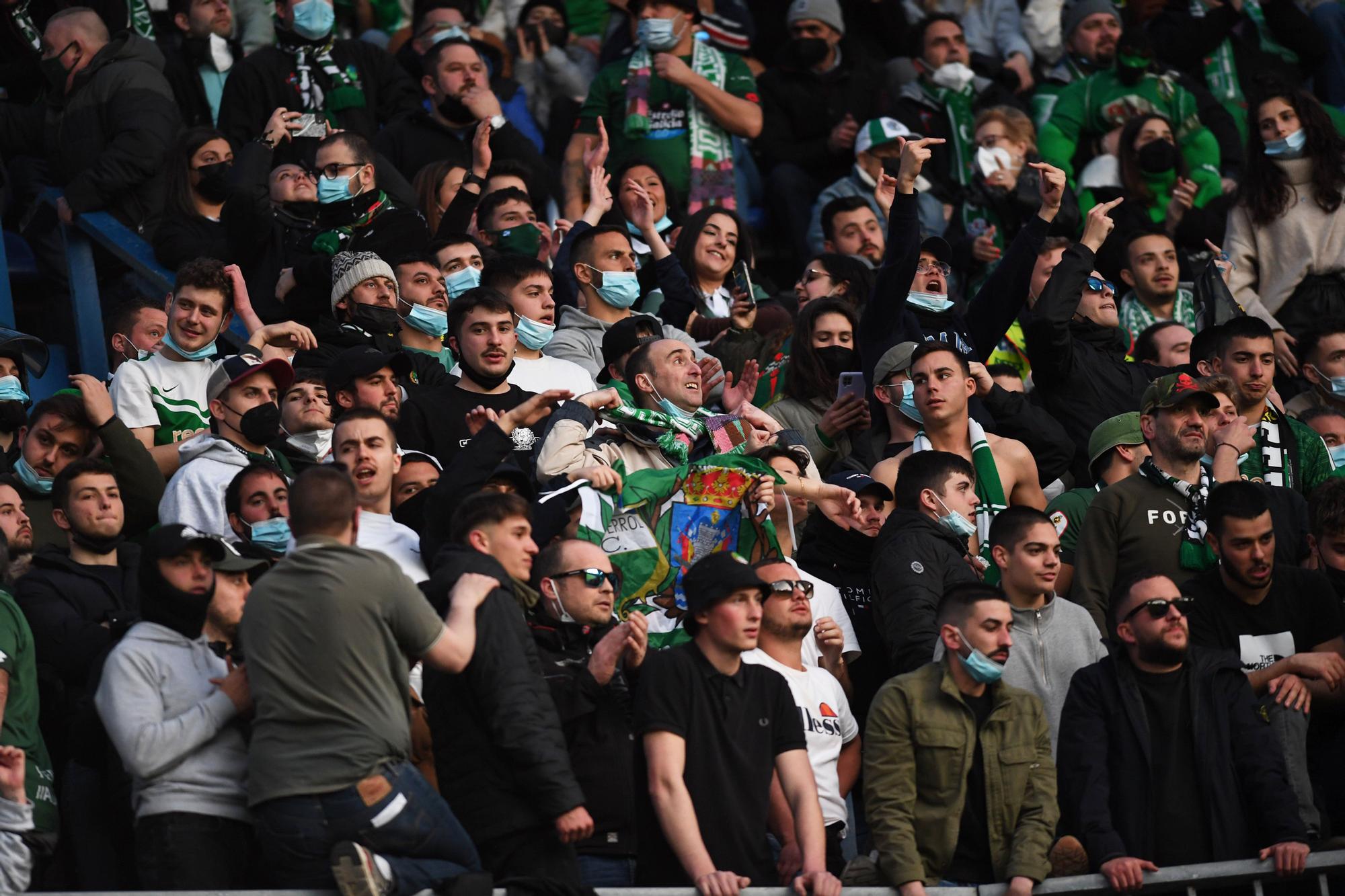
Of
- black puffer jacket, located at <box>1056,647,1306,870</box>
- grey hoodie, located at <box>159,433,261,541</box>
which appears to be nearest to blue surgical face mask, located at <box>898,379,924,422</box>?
black puffer jacket, located at <box>1056,647,1306,870</box>

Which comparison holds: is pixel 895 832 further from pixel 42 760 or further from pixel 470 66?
pixel 470 66

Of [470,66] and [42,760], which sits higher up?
[470,66]

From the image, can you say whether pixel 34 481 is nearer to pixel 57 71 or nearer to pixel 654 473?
pixel 654 473

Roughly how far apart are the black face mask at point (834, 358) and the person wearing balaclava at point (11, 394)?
363 cm

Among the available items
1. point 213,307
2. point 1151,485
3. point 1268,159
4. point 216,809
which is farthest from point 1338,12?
point 216,809

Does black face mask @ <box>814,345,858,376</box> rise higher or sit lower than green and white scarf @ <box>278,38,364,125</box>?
lower

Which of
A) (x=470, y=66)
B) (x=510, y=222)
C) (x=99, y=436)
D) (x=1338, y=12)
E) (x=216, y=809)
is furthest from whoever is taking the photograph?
(x=1338, y=12)

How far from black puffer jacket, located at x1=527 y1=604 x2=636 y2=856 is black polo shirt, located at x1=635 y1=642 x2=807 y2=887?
5.0 inches

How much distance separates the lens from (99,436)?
8.53 m

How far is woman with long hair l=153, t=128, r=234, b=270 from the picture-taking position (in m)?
10.8

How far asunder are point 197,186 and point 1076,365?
4.60 metres

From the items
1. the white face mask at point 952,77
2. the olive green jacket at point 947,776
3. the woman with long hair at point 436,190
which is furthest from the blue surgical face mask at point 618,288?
the white face mask at point 952,77

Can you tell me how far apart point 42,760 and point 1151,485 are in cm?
454

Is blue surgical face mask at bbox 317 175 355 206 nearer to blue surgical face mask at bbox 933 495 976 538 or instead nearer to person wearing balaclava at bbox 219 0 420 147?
person wearing balaclava at bbox 219 0 420 147
